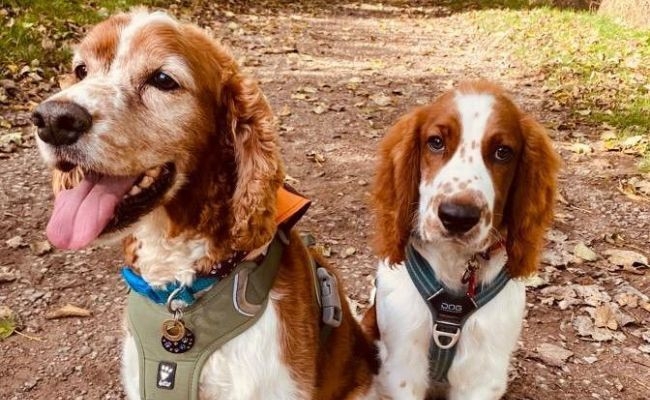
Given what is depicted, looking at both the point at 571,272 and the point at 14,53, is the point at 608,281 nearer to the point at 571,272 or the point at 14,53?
the point at 571,272

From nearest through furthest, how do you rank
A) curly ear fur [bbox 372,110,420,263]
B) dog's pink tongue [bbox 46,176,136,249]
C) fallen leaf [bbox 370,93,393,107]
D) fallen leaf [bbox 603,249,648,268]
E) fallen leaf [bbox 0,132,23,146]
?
dog's pink tongue [bbox 46,176,136,249] < curly ear fur [bbox 372,110,420,263] < fallen leaf [bbox 603,249,648,268] < fallen leaf [bbox 0,132,23,146] < fallen leaf [bbox 370,93,393,107]

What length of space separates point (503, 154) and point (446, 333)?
831 mm

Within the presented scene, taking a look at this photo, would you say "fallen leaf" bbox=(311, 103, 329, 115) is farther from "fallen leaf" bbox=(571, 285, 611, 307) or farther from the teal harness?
the teal harness

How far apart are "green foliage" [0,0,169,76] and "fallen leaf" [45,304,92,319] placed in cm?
368

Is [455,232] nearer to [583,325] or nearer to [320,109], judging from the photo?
[583,325]

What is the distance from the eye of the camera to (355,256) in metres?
4.81

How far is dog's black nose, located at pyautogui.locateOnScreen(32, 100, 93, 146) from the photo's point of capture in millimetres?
2006

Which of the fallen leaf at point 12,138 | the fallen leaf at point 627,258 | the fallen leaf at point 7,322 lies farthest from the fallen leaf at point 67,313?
the fallen leaf at point 627,258

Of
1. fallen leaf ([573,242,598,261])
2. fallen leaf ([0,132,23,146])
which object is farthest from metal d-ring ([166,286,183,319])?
fallen leaf ([0,132,23,146])

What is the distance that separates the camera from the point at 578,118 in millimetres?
7215

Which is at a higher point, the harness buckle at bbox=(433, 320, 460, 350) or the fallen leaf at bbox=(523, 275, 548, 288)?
the harness buckle at bbox=(433, 320, 460, 350)

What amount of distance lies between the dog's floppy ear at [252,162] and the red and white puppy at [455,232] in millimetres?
744

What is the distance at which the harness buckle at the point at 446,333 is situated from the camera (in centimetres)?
294

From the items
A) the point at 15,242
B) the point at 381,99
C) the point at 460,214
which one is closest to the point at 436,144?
the point at 460,214
